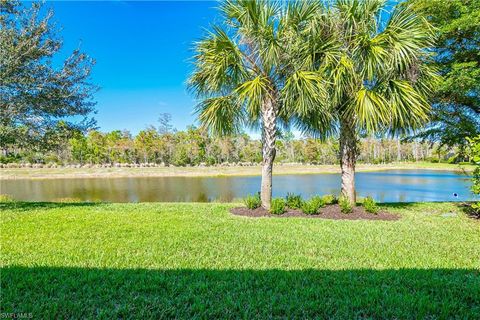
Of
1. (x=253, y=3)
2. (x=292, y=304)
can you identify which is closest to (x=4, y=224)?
(x=292, y=304)

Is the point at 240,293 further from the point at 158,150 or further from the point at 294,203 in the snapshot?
the point at 158,150

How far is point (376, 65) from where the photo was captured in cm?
777

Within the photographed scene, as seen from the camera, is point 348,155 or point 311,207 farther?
point 348,155

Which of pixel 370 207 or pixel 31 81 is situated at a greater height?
pixel 31 81

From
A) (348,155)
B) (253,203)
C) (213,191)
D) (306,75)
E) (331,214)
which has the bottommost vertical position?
(213,191)

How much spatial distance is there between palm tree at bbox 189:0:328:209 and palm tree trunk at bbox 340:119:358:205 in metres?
1.14

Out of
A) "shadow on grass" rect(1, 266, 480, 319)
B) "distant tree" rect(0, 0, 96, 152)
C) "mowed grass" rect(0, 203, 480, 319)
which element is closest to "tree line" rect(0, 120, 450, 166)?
"distant tree" rect(0, 0, 96, 152)

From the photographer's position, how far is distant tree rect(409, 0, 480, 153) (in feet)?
26.5

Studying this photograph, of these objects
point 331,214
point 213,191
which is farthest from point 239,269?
point 213,191

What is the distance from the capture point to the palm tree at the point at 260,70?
7781 millimetres

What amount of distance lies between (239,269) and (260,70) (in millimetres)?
5931

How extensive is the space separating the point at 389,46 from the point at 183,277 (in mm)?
7312

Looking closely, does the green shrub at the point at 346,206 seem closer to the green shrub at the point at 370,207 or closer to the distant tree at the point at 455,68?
the green shrub at the point at 370,207

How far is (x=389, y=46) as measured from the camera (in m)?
7.82
